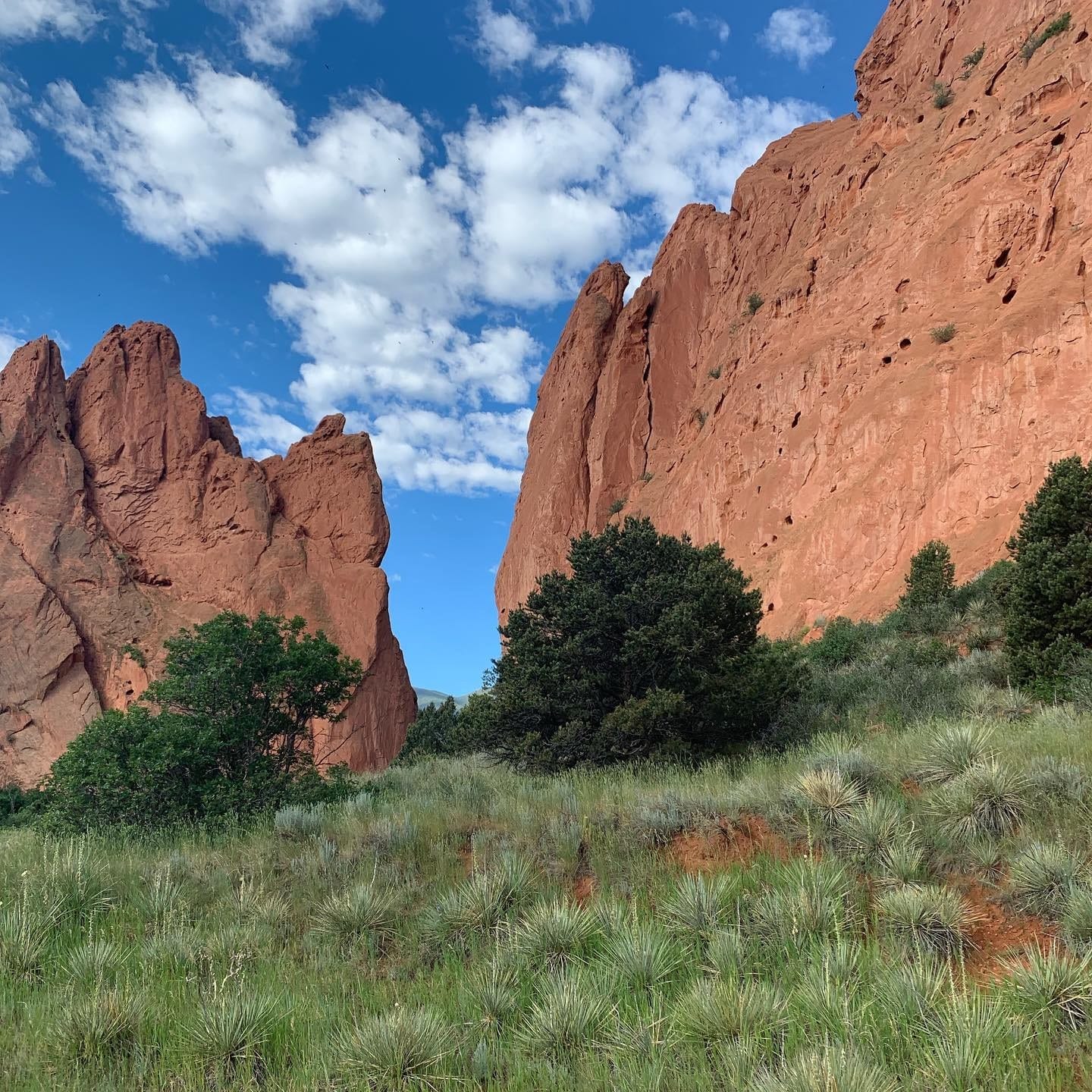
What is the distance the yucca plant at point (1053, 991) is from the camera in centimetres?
320

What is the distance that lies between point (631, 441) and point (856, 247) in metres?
20.9

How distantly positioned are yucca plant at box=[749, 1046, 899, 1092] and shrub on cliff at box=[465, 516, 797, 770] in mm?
7713

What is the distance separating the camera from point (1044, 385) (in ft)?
76.1

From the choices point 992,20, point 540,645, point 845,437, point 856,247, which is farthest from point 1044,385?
point 992,20

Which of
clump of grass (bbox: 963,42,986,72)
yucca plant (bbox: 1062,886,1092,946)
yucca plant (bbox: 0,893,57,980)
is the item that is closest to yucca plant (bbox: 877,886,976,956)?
yucca plant (bbox: 1062,886,1092,946)

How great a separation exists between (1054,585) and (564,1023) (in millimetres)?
Result: 11114

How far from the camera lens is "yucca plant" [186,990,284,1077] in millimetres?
3537

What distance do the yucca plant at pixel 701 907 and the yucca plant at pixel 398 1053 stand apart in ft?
5.69

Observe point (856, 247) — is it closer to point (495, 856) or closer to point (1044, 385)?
point (1044, 385)

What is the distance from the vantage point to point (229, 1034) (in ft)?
11.7

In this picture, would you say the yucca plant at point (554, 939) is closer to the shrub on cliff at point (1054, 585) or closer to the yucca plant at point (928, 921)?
the yucca plant at point (928, 921)

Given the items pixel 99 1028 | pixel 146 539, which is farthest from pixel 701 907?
pixel 146 539

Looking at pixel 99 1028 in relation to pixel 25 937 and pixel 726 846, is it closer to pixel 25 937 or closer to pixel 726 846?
pixel 25 937

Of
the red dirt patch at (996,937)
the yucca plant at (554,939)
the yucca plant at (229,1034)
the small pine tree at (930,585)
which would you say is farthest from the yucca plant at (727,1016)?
the small pine tree at (930,585)
